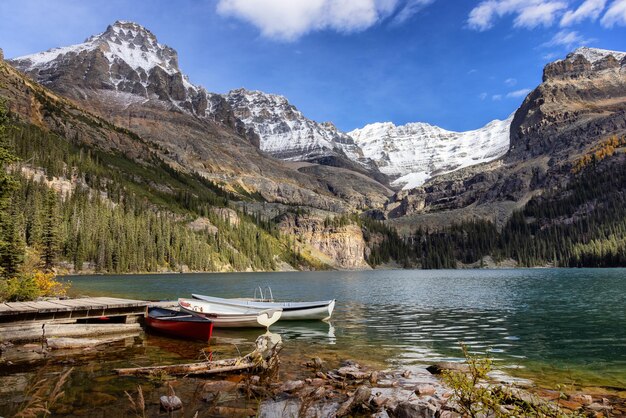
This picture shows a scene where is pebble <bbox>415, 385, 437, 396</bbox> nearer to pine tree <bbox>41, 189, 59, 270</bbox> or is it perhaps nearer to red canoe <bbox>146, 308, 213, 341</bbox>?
red canoe <bbox>146, 308, 213, 341</bbox>

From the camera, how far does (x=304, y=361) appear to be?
26219mm

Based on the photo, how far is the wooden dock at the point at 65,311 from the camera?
29861mm

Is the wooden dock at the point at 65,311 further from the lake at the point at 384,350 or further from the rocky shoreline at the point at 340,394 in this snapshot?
the rocky shoreline at the point at 340,394

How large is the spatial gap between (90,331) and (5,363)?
1006 cm

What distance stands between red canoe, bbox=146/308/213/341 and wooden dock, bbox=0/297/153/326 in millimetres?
3422

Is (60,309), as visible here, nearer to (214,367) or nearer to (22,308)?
(22,308)

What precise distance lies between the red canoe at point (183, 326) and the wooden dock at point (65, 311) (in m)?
3.42

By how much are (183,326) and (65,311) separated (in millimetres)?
9240

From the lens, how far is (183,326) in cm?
3284

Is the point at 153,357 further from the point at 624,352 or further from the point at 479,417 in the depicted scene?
the point at 624,352

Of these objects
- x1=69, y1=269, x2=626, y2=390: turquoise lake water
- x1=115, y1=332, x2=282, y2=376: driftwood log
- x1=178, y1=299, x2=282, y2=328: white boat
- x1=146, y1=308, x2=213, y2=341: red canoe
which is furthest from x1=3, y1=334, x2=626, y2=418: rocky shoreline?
x1=178, y1=299, x2=282, y2=328: white boat

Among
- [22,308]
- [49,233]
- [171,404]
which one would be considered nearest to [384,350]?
[171,404]

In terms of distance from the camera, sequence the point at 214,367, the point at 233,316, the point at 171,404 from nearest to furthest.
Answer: the point at 171,404
the point at 214,367
the point at 233,316

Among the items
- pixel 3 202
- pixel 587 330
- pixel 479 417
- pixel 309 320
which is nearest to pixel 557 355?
pixel 587 330
